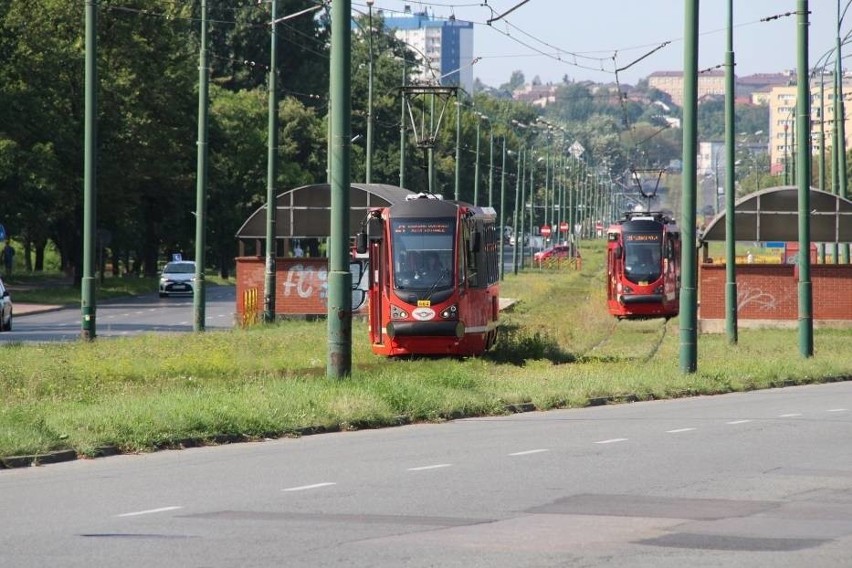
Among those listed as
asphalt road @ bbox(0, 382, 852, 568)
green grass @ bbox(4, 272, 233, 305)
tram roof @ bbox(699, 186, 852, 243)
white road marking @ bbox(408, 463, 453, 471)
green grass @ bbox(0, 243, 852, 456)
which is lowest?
asphalt road @ bbox(0, 382, 852, 568)

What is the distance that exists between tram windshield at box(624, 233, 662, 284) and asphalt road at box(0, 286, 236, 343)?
13.0 meters

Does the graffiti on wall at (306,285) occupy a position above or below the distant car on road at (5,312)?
above

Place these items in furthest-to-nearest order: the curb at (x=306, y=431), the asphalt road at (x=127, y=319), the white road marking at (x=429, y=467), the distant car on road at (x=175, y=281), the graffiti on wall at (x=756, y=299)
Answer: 1. the distant car on road at (x=175, y=281)
2. the graffiti on wall at (x=756, y=299)
3. the asphalt road at (x=127, y=319)
4. the curb at (x=306, y=431)
5. the white road marking at (x=429, y=467)

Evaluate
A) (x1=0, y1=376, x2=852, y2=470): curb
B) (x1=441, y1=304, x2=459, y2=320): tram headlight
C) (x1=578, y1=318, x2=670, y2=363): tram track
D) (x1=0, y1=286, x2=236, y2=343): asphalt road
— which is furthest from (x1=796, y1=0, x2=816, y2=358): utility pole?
(x1=0, y1=286, x2=236, y2=343): asphalt road

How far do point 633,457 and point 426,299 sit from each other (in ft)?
49.7

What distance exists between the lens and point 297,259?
152ft

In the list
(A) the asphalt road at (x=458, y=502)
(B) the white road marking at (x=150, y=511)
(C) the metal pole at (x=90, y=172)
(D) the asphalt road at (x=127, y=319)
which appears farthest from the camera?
(D) the asphalt road at (x=127, y=319)

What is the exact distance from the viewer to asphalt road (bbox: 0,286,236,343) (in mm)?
44625

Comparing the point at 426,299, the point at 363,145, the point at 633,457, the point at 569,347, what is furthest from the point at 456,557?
the point at 363,145

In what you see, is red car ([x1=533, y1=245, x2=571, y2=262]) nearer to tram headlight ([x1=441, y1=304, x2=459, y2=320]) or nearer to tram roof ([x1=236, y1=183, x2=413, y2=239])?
tram roof ([x1=236, y1=183, x2=413, y2=239])

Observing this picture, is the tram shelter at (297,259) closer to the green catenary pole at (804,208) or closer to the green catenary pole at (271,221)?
the green catenary pole at (271,221)

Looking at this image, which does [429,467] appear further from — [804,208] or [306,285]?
[306,285]

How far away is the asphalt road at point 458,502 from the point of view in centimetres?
1079

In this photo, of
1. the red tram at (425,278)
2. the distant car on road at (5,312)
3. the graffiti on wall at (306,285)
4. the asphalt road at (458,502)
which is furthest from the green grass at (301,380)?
the distant car on road at (5,312)
